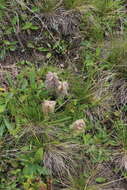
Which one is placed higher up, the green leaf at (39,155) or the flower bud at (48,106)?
the flower bud at (48,106)

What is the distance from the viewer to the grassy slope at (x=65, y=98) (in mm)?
2375

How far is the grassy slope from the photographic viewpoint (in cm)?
238

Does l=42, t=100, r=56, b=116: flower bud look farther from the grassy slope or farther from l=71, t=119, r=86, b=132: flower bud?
l=71, t=119, r=86, b=132: flower bud

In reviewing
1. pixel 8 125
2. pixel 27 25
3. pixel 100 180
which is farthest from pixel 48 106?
pixel 27 25

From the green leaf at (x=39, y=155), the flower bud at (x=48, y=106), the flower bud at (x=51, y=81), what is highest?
the flower bud at (x=51, y=81)

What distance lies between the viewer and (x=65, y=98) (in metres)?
2.68

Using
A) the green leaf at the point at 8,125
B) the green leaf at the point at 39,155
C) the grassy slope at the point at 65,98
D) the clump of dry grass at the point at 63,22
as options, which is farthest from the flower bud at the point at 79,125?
the clump of dry grass at the point at 63,22

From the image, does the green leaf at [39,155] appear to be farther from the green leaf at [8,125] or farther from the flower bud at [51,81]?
the flower bud at [51,81]

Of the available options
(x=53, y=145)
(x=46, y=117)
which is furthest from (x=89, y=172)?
(x=46, y=117)

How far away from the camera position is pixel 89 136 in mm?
2584

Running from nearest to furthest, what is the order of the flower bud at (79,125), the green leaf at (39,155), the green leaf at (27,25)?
the green leaf at (39,155)
the flower bud at (79,125)
the green leaf at (27,25)

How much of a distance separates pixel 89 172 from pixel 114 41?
1.25 meters

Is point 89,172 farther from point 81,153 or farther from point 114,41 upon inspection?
point 114,41

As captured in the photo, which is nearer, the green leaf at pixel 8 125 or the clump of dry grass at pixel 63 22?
the green leaf at pixel 8 125
